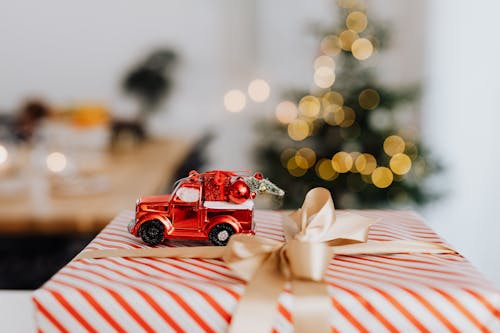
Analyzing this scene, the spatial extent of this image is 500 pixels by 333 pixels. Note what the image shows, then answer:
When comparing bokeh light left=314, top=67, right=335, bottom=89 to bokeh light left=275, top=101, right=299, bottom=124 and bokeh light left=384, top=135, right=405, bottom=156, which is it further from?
bokeh light left=384, top=135, right=405, bottom=156

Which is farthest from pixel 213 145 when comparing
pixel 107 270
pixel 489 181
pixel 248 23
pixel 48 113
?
pixel 107 270

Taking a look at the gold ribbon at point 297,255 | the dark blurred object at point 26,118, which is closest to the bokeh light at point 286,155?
the gold ribbon at point 297,255

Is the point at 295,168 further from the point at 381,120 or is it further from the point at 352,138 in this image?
the point at 381,120

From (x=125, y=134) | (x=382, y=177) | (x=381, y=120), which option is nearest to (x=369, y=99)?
(x=381, y=120)

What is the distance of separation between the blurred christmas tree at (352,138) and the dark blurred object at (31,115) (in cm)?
239

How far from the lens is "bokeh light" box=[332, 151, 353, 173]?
2.37m

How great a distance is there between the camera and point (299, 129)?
2.46 m

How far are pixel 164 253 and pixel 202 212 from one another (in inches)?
3.0

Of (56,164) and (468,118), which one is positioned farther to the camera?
(56,164)

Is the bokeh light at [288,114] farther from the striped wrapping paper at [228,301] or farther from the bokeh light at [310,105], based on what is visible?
the striped wrapping paper at [228,301]

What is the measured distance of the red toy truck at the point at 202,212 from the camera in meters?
0.77

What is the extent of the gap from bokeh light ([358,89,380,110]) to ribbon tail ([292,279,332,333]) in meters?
1.87

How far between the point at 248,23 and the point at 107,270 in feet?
12.3

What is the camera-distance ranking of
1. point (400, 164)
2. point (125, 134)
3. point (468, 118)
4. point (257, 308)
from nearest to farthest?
point (257, 308)
point (400, 164)
point (468, 118)
point (125, 134)
